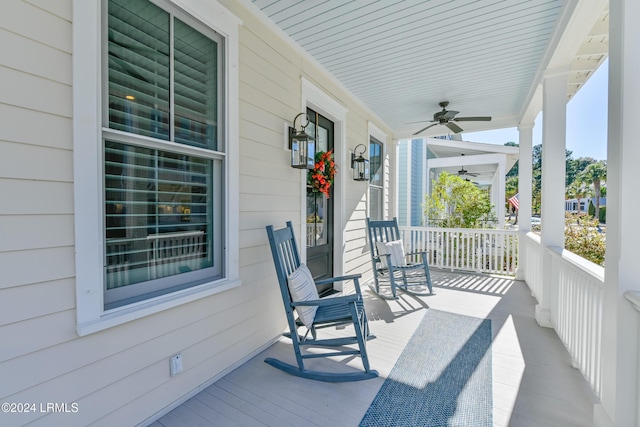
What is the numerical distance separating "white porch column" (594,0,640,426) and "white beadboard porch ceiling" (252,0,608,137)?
1.13 meters

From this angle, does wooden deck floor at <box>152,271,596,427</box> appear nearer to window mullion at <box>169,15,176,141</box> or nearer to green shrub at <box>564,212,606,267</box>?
window mullion at <box>169,15,176,141</box>

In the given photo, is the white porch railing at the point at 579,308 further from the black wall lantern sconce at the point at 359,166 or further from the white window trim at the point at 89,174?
the white window trim at the point at 89,174

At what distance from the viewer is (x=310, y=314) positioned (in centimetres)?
233

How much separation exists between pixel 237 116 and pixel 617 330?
265cm

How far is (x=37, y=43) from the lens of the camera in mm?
1290

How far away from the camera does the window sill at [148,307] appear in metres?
1.45

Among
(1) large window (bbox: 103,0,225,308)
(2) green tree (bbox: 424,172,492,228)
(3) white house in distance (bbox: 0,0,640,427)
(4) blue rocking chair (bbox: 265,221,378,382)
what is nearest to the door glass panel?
(3) white house in distance (bbox: 0,0,640,427)

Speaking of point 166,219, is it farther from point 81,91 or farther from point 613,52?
point 613,52

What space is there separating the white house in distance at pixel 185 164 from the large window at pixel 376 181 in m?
1.90

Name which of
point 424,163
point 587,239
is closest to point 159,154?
point 587,239

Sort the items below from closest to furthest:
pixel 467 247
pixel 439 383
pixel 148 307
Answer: pixel 148 307 → pixel 439 383 → pixel 467 247

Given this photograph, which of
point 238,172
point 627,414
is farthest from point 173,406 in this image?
point 627,414

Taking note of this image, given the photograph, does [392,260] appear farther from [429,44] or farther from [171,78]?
[171,78]

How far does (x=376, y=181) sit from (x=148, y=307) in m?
4.31
